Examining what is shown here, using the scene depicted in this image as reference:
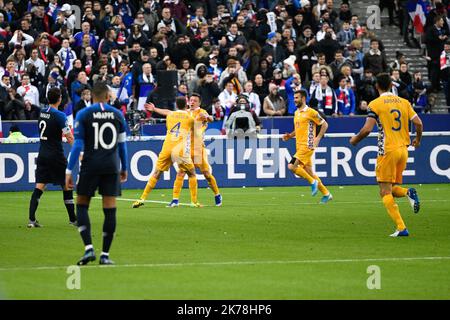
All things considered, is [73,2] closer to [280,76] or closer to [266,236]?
[280,76]

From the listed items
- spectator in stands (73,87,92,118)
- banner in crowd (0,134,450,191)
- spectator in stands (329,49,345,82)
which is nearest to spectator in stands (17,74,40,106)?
spectator in stands (73,87,92,118)

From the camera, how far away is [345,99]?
31.6 m

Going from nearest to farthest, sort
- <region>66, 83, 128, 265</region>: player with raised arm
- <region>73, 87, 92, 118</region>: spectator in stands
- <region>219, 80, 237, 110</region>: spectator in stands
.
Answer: <region>66, 83, 128, 265</region>: player with raised arm < <region>73, 87, 92, 118</region>: spectator in stands < <region>219, 80, 237, 110</region>: spectator in stands

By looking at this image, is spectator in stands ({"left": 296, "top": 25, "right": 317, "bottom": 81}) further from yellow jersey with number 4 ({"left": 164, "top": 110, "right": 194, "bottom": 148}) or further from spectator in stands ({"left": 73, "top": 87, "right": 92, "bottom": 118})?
yellow jersey with number 4 ({"left": 164, "top": 110, "right": 194, "bottom": 148})

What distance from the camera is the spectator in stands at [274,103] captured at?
30578 millimetres

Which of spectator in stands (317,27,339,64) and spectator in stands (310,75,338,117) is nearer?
spectator in stands (310,75,338,117)

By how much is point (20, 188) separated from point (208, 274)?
15.5 metres

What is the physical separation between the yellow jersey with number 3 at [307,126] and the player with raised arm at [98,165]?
11.0 metres

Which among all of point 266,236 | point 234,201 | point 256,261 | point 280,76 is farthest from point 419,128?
point 280,76

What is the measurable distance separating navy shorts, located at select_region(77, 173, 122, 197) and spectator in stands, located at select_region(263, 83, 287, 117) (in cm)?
1755

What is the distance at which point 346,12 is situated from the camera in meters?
35.9

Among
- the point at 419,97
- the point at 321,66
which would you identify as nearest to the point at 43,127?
the point at 321,66

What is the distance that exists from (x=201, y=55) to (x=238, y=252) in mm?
17585

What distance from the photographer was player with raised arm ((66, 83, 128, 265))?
13133 millimetres
